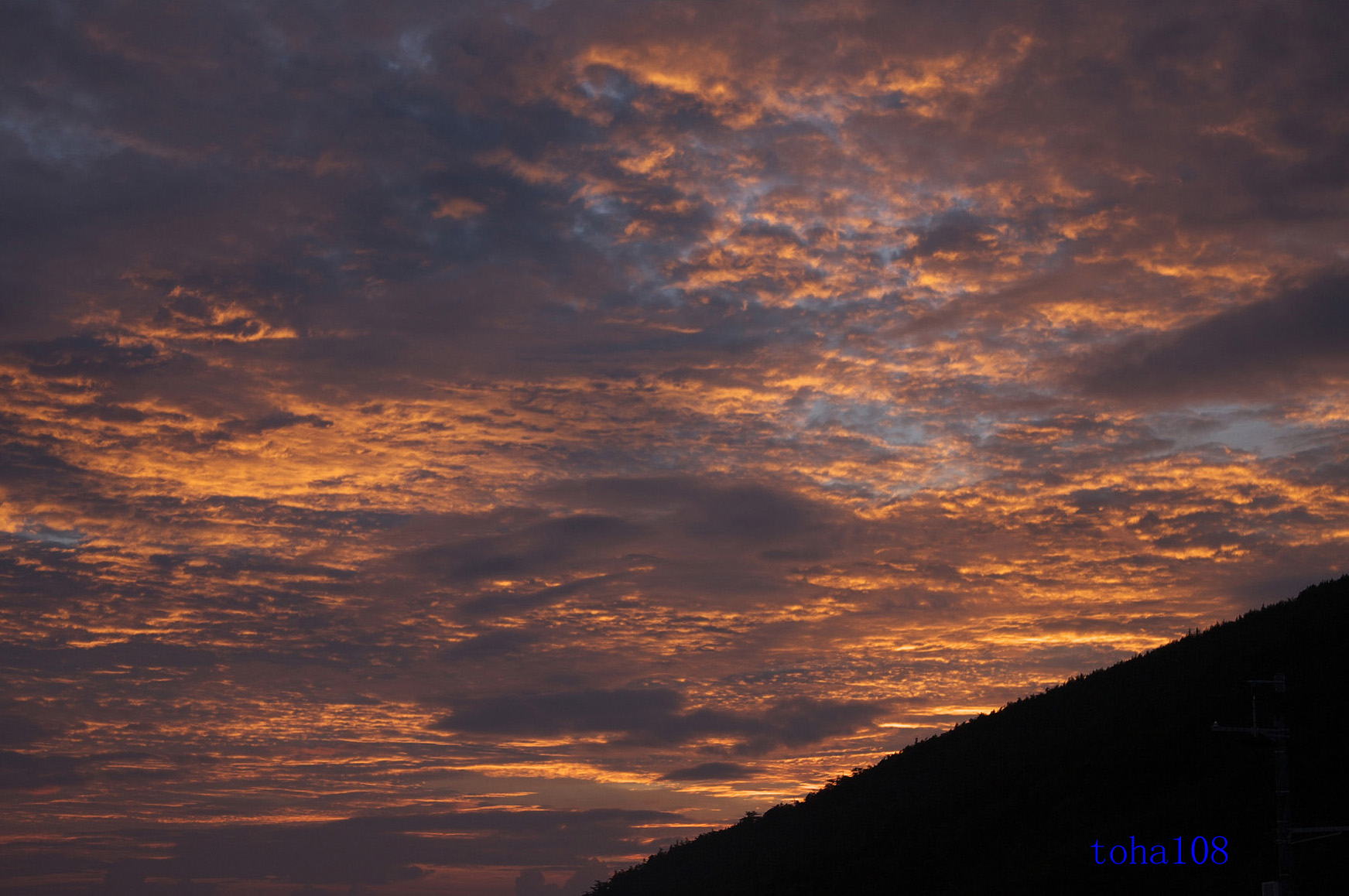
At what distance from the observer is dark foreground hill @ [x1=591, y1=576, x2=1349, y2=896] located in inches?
1566

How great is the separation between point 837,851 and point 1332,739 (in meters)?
30.7

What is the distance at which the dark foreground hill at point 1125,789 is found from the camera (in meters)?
39.8

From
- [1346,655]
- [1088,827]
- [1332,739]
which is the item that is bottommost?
[1088,827]

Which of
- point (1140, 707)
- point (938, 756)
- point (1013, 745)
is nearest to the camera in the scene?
point (1140, 707)

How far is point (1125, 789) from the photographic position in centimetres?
4794

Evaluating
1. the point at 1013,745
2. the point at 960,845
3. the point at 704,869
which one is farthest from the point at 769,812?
the point at 960,845

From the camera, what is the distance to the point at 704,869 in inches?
3533

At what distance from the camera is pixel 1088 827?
1823 inches

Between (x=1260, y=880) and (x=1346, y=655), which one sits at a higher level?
(x=1346, y=655)

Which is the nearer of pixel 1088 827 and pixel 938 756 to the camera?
pixel 1088 827

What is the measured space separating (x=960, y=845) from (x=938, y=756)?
21.0 meters

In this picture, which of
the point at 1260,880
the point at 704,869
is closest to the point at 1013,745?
the point at 1260,880

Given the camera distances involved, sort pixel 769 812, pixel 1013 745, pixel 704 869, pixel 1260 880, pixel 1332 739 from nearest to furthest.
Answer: pixel 1260 880, pixel 1332 739, pixel 1013 745, pixel 704 869, pixel 769 812

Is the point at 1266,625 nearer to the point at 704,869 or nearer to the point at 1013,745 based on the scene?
the point at 1013,745
